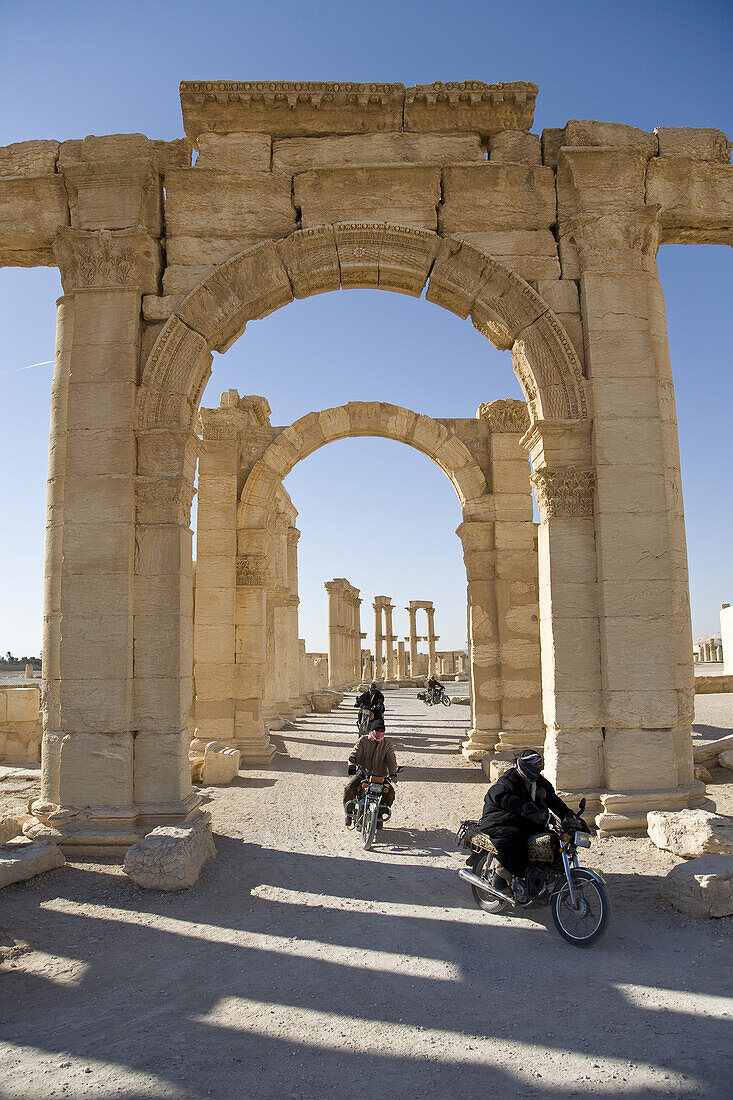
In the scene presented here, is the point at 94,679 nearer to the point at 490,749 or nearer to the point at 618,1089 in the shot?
the point at 618,1089

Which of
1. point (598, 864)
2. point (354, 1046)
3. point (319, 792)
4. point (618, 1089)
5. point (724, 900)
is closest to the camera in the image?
point (618, 1089)

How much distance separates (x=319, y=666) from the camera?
1308 inches

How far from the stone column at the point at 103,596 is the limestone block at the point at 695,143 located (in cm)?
596

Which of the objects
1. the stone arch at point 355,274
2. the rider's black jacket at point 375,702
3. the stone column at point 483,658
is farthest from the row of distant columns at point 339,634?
the stone arch at point 355,274

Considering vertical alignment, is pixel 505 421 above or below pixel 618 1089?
above

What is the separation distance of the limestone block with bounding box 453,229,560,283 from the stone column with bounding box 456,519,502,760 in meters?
6.25

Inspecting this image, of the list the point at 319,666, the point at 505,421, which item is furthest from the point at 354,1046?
the point at 319,666

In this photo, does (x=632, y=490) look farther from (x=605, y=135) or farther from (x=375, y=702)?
(x=375, y=702)

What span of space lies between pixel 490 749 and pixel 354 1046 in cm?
950

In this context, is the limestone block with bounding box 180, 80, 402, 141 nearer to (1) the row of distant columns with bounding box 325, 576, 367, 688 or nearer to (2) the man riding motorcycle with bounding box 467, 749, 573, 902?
(2) the man riding motorcycle with bounding box 467, 749, 573, 902

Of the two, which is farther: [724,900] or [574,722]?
[574,722]

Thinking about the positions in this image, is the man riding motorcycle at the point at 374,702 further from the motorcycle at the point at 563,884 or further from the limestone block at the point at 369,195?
the limestone block at the point at 369,195

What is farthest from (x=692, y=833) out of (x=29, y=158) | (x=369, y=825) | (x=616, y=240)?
(x=29, y=158)

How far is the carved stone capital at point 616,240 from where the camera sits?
7.93 meters
